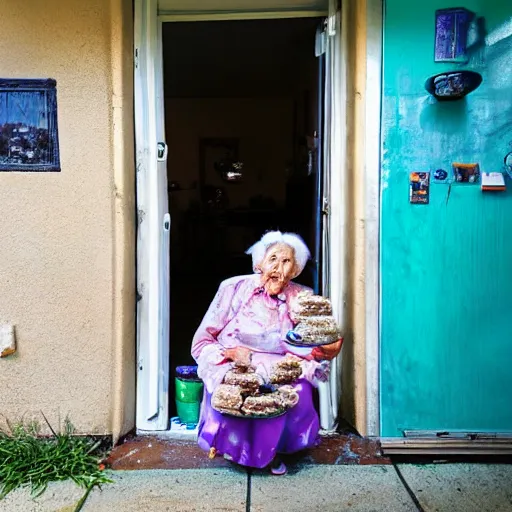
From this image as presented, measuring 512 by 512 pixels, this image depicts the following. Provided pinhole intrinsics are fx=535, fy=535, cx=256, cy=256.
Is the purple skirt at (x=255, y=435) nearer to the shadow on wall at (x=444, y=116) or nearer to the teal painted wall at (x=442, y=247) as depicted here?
the teal painted wall at (x=442, y=247)

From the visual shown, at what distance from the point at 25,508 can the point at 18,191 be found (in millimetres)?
1590

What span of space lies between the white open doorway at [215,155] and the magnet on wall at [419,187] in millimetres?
453

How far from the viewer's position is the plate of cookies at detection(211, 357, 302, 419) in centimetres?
246

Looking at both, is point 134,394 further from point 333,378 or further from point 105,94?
point 105,94

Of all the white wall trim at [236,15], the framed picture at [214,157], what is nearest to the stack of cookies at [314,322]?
the white wall trim at [236,15]

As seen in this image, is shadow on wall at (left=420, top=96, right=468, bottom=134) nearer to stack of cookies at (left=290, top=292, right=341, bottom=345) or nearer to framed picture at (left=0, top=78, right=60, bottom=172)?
stack of cookies at (left=290, top=292, right=341, bottom=345)

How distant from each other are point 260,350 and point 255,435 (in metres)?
0.46

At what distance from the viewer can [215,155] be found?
9000mm

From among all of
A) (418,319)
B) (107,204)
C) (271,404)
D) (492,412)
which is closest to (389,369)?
(418,319)

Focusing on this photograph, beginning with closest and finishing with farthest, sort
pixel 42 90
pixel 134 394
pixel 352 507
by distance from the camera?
pixel 352 507
pixel 42 90
pixel 134 394

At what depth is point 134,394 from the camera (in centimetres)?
310

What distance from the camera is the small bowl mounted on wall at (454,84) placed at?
269cm

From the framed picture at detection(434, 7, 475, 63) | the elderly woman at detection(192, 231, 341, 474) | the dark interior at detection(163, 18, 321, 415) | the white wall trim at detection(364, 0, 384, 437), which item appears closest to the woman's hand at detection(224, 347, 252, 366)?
the elderly woman at detection(192, 231, 341, 474)

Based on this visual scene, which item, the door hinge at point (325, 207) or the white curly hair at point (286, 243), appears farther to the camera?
the door hinge at point (325, 207)
